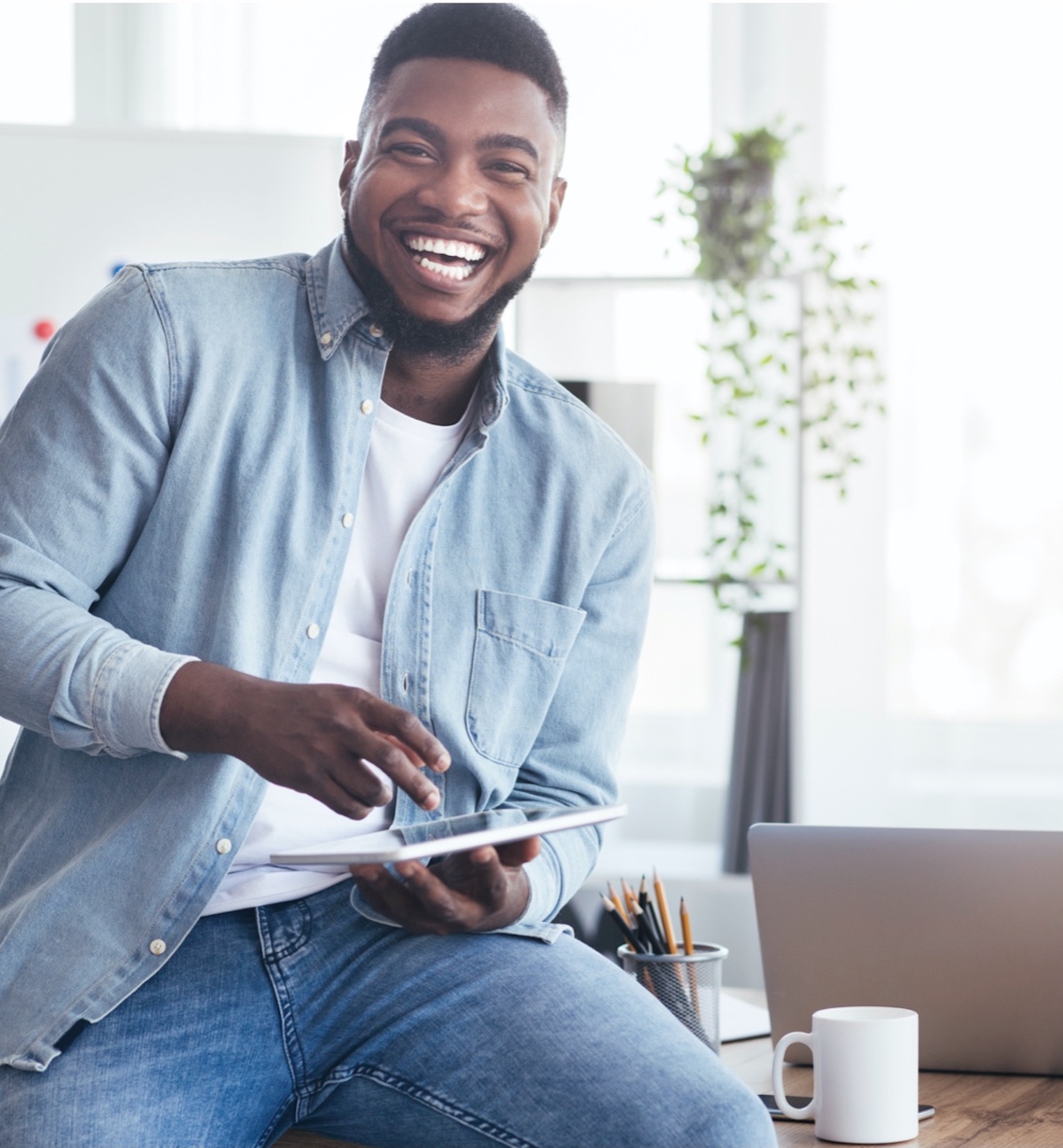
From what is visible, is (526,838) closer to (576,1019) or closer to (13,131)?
(576,1019)

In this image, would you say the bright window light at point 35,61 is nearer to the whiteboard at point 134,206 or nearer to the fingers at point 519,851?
the whiteboard at point 134,206

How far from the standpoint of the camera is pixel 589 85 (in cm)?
328

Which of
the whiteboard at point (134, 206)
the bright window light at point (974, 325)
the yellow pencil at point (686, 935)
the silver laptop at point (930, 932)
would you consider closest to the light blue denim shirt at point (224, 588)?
the yellow pencil at point (686, 935)

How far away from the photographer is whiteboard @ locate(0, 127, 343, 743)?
2.53 meters

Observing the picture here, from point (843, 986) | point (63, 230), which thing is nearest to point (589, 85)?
point (63, 230)

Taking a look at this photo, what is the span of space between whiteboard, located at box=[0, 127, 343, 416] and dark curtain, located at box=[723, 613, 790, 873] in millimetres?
1154

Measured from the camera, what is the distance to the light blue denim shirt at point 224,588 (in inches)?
43.0

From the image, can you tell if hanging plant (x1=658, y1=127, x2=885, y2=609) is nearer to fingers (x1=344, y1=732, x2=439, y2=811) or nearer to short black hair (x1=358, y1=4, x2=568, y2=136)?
short black hair (x1=358, y1=4, x2=568, y2=136)

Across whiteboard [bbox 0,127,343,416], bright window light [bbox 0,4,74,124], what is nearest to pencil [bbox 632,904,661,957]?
whiteboard [bbox 0,127,343,416]

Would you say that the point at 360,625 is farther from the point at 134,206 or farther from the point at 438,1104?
the point at 134,206

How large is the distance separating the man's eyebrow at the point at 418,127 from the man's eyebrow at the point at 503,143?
4 centimetres

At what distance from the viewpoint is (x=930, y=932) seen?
1233mm

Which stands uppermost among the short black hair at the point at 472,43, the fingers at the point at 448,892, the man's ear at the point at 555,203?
the short black hair at the point at 472,43

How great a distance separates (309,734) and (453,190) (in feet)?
1.91
